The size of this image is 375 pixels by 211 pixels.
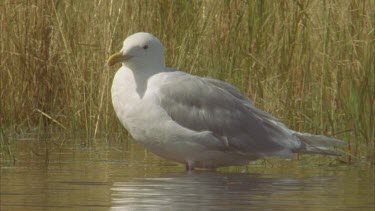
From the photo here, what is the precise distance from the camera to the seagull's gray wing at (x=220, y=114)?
7.36 m

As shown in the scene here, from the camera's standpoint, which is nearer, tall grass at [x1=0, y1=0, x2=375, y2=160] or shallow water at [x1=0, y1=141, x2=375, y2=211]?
shallow water at [x1=0, y1=141, x2=375, y2=211]

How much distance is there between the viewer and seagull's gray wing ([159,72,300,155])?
24.1ft

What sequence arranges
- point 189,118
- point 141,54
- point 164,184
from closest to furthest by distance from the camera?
point 164,184
point 189,118
point 141,54

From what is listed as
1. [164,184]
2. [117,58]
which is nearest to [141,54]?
[117,58]

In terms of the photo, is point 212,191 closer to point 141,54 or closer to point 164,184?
point 164,184

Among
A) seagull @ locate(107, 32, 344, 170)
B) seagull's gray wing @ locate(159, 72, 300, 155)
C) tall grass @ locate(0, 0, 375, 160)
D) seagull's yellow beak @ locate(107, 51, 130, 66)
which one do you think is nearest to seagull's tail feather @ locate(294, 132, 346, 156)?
seagull @ locate(107, 32, 344, 170)

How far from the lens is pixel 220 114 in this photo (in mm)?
7559

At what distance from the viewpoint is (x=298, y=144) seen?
7.50 m

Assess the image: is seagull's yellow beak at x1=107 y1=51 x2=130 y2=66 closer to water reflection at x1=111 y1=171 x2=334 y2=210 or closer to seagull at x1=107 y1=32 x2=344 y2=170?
seagull at x1=107 y1=32 x2=344 y2=170

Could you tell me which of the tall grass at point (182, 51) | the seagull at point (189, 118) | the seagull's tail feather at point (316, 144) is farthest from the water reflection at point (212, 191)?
the tall grass at point (182, 51)

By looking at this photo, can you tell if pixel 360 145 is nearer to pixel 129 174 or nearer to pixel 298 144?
pixel 298 144

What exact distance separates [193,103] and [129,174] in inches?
34.1

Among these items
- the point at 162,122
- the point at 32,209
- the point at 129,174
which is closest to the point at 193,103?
the point at 162,122

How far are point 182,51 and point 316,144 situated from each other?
2040 mm
